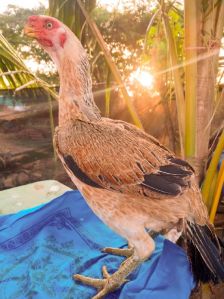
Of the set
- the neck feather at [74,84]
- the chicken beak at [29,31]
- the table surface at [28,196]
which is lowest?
the table surface at [28,196]

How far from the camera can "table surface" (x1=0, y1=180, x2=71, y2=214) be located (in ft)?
5.13

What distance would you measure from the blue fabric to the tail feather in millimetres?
38

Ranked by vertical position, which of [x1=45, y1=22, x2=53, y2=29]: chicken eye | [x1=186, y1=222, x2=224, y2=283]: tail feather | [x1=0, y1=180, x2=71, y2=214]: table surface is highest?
[x1=45, y1=22, x2=53, y2=29]: chicken eye

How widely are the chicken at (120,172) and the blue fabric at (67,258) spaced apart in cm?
6

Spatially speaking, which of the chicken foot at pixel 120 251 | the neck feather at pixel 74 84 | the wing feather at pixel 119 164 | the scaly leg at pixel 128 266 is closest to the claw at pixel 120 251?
the chicken foot at pixel 120 251

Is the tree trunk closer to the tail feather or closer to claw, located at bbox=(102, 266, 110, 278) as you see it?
the tail feather

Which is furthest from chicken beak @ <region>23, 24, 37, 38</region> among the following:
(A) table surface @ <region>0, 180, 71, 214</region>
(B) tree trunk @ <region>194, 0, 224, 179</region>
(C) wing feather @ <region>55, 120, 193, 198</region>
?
(A) table surface @ <region>0, 180, 71, 214</region>

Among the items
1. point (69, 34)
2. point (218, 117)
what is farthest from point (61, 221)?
point (218, 117)

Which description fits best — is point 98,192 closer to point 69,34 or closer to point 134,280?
point 134,280

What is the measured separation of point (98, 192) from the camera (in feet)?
2.74

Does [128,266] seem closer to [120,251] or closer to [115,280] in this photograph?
[115,280]

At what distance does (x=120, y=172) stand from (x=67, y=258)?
1.42 feet

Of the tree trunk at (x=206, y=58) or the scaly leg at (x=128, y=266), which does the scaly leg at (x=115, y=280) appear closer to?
the scaly leg at (x=128, y=266)

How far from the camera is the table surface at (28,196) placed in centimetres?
156
